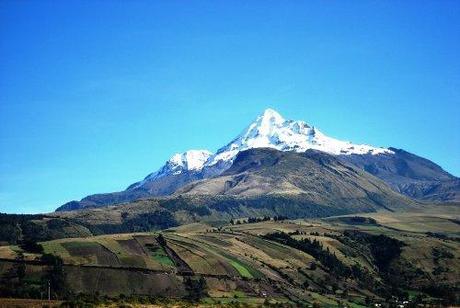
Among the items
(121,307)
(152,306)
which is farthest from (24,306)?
(152,306)

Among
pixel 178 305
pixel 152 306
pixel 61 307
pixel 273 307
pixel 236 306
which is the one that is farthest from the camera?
pixel 273 307

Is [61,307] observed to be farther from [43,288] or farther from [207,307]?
[43,288]

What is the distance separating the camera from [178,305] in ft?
487

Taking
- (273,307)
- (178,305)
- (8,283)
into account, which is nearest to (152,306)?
(178,305)

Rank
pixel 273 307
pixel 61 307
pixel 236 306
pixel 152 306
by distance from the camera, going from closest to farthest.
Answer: pixel 61 307 < pixel 152 306 < pixel 236 306 < pixel 273 307

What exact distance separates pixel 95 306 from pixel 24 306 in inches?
572

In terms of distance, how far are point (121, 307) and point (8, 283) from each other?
3474 inches

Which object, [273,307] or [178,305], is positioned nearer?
[178,305]

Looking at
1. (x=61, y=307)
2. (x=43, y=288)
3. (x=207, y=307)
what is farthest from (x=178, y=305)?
(x=43, y=288)

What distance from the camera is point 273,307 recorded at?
191 m

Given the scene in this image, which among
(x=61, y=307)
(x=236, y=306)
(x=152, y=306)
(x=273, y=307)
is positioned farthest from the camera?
(x=273, y=307)

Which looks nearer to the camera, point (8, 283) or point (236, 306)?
point (236, 306)

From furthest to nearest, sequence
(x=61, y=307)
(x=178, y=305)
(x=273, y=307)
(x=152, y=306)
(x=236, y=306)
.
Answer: (x=273, y=307), (x=236, y=306), (x=178, y=305), (x=152, y=306), (x=61, y=307)

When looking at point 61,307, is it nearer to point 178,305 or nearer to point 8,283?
point 178,305
